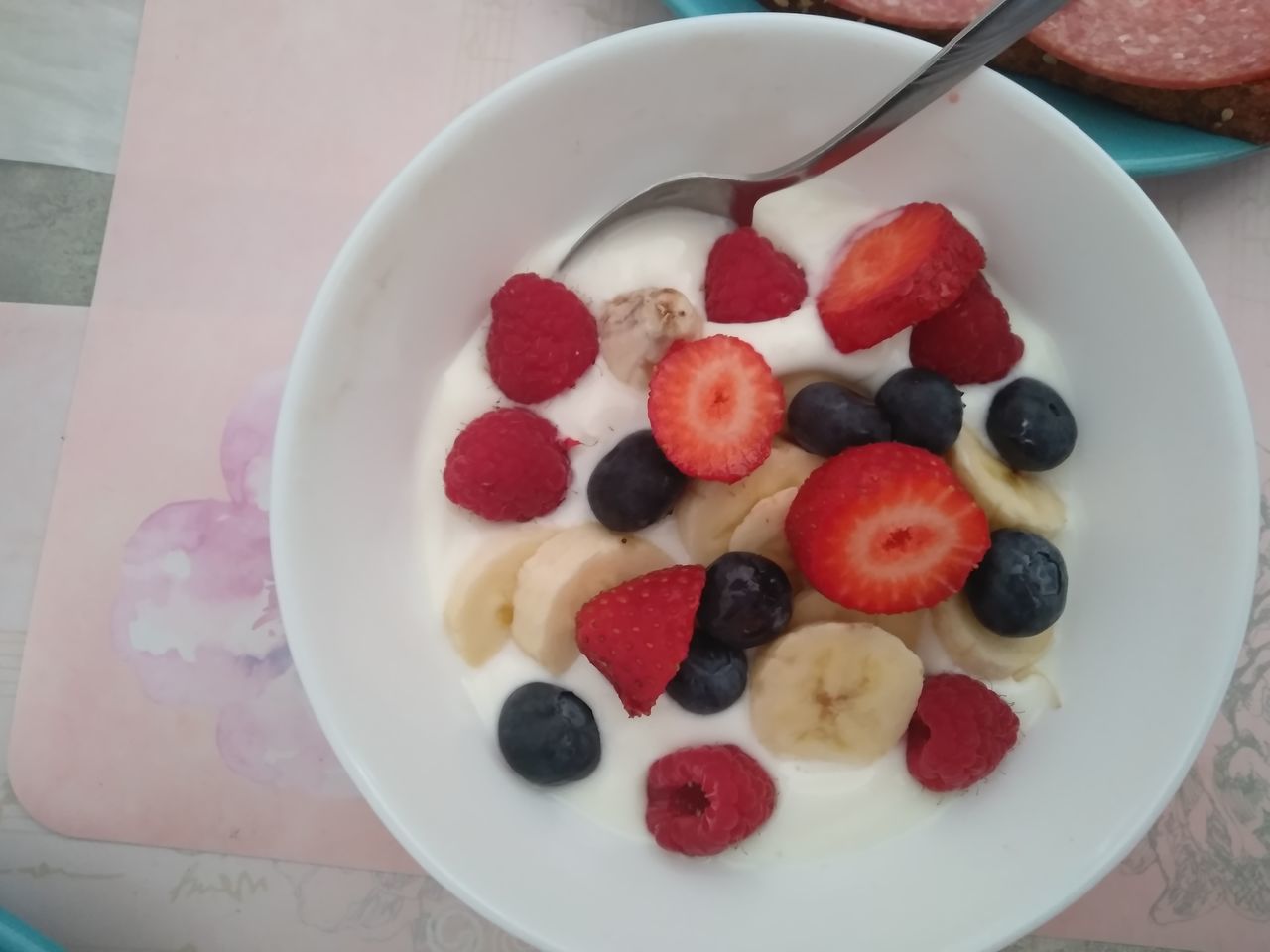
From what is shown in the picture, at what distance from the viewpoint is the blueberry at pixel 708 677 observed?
820 mm

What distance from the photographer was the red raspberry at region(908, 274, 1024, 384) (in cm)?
84

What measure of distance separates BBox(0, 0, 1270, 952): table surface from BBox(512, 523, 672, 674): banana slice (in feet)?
1.12

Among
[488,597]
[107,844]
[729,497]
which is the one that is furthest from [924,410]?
[107,844]

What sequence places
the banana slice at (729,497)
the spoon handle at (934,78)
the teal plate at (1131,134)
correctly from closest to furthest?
the spoon handle at (934,78) → the banana slice at (729,497) → the teal plate at (1131,134)

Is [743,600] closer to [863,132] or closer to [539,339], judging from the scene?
[539,339]

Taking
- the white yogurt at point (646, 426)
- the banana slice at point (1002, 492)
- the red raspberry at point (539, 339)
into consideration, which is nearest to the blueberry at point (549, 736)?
the white yogurt at point (646, 426)

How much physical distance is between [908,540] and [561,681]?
1.04ft

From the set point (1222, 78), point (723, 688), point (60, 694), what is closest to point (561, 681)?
point (723, 688)

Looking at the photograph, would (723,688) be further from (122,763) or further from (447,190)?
(122,763)

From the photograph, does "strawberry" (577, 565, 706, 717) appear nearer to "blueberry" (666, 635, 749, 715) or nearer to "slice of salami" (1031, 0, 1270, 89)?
"blueberry" (666, 635, 749, 715)

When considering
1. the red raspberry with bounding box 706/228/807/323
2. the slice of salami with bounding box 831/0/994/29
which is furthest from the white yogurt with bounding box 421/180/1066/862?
the slice of salami with bounding box 831/0/994/29

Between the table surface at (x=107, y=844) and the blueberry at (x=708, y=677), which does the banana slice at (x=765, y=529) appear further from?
the table surface at (x=107, y=844)

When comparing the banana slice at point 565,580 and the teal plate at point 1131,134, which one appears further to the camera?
the teal plate at point 1131,134

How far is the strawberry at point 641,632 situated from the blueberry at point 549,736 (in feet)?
0.15
